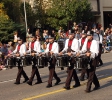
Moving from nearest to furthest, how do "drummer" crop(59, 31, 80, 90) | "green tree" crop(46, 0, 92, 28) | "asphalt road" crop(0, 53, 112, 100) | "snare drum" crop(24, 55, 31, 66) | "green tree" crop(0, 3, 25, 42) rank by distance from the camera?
"asphalt road" crop(0, 53, 112, 100), "drummer" crop(59, 31, 80, 90), "snare drum" crop(24, 55, 31, 66), "green tree" crop(0, 3, 25, 42), "green tree" crop(46, 0, 92, 28)

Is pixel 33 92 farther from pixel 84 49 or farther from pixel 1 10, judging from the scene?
pixel 1 10

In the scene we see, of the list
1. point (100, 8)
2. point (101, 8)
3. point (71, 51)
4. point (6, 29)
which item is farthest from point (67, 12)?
point (71, 51)

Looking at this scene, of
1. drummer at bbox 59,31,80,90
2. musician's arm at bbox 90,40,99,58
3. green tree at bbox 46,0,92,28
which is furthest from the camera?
green tree at bbox 46,0,92,28

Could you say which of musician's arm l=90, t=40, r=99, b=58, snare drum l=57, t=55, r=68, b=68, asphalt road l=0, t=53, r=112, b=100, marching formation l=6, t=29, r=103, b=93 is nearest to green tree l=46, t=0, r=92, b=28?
asphalt road l=0, t=53, r=112, b=100

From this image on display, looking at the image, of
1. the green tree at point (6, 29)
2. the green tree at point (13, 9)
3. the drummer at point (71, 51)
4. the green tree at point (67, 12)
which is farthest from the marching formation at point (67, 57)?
the green tree at point (13, 9)

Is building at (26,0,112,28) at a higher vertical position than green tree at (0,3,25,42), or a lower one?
higher

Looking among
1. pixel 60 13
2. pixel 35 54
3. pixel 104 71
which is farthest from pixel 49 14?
pixel 35 54

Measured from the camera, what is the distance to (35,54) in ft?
44.4

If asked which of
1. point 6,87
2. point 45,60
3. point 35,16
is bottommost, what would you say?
point 6,87

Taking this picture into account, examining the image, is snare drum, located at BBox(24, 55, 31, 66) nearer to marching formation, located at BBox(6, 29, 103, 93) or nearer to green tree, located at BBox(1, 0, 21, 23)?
marching formation, located at BBox(6, 29, 103, 93)

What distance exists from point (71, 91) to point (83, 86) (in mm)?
928

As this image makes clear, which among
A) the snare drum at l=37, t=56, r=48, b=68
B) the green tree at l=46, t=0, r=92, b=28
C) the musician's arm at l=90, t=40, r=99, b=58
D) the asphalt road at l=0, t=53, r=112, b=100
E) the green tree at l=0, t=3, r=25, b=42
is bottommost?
the asphalt road at l=0, t=53, r=112, b=100

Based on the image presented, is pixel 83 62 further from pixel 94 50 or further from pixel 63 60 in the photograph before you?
pixel 63 60

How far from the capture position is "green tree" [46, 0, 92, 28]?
38594mm
